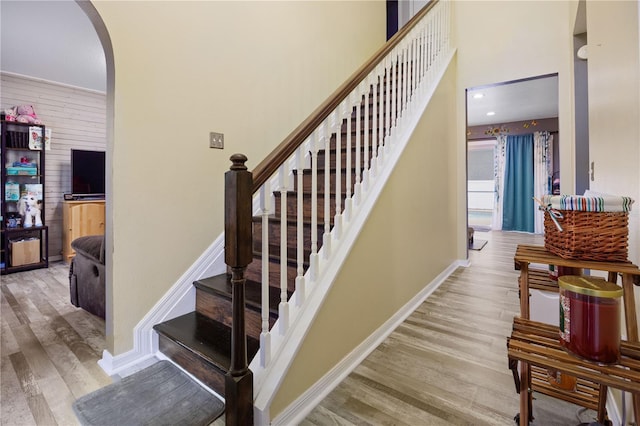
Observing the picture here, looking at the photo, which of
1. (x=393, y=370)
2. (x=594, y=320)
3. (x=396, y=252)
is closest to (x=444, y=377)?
(x=393, y=370)

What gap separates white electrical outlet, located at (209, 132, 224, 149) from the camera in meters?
2.18

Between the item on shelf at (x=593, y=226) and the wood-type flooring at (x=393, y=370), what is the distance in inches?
34.0

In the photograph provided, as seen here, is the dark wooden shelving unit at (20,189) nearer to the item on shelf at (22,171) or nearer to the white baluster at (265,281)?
the item on shelf at (22,171)

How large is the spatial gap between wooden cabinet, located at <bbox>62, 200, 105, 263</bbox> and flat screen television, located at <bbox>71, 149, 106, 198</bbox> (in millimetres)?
264

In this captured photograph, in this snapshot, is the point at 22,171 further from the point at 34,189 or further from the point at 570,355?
the point at 570,355

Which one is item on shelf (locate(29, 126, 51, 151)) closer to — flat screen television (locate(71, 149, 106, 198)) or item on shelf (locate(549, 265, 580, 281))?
flat screen television (locate(71, 149, 106, 198))

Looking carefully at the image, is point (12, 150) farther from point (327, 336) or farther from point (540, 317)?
point (540, 317)

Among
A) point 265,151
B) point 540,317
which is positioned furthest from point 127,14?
point 540,317

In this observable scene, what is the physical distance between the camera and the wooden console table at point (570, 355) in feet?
2.61

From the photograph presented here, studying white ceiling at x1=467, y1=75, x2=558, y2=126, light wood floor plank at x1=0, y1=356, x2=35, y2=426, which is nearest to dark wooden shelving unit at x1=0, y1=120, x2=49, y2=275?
light wood floor plank at x1=0, y1=356, x2=35, y2=426

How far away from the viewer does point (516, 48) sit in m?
3.57

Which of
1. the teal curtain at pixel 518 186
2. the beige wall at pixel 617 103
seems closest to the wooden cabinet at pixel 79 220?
the beige wall at pixel 617 103

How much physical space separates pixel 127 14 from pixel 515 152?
816 cm

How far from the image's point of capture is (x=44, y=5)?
278 cm
